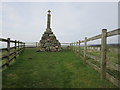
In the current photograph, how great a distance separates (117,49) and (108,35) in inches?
36.5

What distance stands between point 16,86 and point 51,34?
17956mm

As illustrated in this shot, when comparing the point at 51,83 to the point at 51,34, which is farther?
the point at 51,34

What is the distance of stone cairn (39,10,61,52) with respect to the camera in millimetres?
19297

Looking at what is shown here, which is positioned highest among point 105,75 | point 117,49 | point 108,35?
point 108,35

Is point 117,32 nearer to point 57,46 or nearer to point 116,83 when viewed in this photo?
point 116,83

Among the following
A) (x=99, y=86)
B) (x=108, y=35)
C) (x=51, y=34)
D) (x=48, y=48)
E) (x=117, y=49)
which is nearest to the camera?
(x=117, y=49)

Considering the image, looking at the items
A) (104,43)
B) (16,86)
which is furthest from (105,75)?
(16,86)

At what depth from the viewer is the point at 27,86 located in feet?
12.9

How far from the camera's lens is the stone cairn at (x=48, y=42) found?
19.3m

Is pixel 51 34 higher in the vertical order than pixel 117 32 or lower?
higher

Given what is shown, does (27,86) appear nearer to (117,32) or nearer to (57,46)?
(117,32)

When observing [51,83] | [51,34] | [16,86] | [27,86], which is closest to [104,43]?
[51,83]

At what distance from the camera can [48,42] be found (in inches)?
795

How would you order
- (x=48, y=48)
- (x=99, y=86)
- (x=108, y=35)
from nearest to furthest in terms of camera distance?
(x=99, y=86) → (x=108, y=35) → (x=48, y=48)
